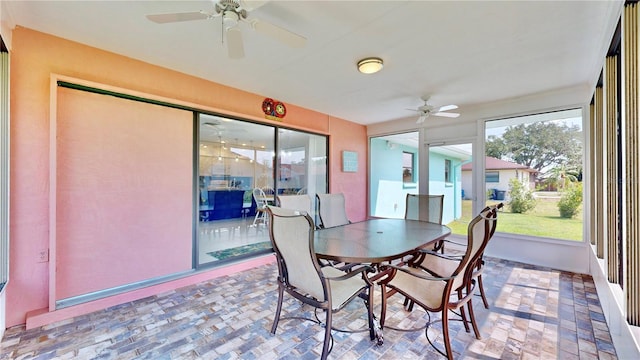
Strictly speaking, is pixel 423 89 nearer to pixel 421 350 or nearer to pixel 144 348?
pixel 421 350

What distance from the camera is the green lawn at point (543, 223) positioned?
3537 mm

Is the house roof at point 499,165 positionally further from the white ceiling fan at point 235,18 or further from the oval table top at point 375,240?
the white ceiling fan at point 235,18

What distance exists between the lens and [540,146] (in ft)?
12.6

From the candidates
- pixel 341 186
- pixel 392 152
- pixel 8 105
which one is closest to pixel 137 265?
pixel 8 105

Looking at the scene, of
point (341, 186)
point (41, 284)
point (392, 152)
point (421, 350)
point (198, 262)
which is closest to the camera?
point (421, 350)

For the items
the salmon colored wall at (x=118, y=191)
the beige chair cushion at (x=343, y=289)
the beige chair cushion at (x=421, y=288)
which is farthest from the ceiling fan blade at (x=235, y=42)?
the beige chair cushion at (x=421, y=288)

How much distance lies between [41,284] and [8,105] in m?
1.55

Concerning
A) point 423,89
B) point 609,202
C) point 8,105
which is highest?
point 423,89

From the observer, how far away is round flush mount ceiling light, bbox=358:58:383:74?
2660mm

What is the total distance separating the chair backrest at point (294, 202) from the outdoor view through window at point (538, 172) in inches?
124

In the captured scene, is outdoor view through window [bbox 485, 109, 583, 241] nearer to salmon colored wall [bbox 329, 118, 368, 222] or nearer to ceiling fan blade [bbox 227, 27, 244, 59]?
salmon colored wall [bbox 329, 118, 368, 222]

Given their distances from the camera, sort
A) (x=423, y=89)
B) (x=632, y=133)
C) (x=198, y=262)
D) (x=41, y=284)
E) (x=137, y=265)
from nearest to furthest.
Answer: (x=632, y=133) → (x=41, y=284) → (x=137, y=265) → (x=198, y=262) → (x=423, y=89)

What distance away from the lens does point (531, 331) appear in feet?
6.87

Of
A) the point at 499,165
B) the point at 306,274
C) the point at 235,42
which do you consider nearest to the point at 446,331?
the point at 306,274
